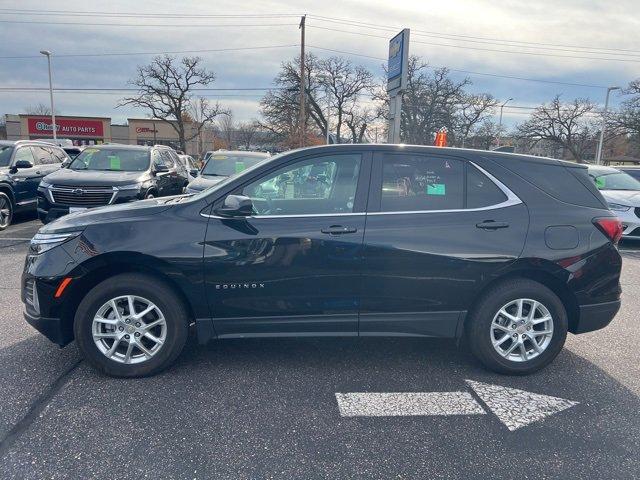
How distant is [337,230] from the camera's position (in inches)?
128

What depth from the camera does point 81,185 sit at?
25.5ft

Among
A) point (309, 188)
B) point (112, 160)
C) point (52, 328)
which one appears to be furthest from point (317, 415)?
point (112, 160)

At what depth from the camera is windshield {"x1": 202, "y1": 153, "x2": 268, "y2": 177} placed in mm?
9997

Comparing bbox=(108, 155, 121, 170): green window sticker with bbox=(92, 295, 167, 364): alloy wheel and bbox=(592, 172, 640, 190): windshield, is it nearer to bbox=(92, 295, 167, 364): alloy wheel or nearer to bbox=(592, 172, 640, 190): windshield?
bbox=(92, 295, 167, 364): alloy wheel

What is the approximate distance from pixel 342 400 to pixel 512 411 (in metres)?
1.18

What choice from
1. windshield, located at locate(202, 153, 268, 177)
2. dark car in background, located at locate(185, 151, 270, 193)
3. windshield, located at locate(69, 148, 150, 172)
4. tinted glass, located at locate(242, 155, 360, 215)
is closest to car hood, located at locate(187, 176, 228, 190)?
dark car in background, located at locate(185, 151, 270, 193)

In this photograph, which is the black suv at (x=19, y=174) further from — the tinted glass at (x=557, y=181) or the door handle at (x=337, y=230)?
the tinted glass at (x=557, y=181)

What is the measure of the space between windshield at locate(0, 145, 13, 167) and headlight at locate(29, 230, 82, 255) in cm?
803

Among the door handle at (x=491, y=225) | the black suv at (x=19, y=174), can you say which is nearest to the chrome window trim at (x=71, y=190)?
the black suv at (x=19, y=174)

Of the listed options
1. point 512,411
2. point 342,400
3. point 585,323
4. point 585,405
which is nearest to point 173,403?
point 342,400

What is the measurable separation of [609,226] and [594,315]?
740 mm

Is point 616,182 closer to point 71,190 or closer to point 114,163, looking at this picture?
point 114,163

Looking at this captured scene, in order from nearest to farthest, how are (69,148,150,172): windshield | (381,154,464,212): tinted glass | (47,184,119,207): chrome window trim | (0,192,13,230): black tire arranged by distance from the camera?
(381,154,464,212): tinted glass
(47,184,119,207): chrome window trim
(69,148,150,172): windshield
(0,192,13,230): black tire

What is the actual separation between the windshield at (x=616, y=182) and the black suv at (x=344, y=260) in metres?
7.90
